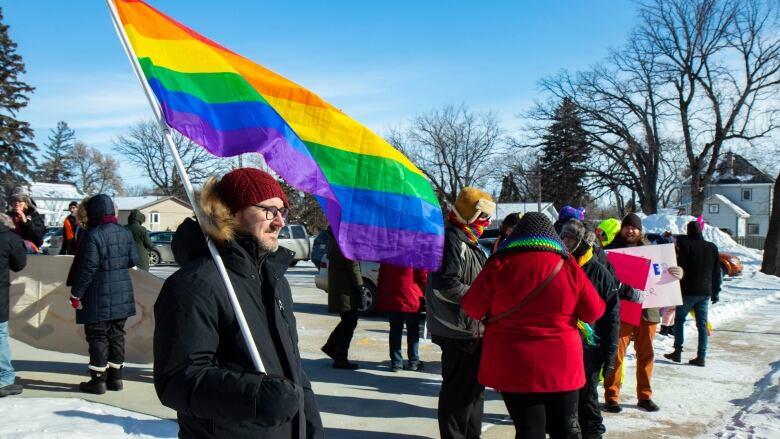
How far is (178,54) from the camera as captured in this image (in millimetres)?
3201

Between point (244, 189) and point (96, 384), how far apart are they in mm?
4664

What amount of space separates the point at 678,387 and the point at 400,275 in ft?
10.9

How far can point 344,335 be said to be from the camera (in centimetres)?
763

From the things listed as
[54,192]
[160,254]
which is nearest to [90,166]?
[54,192]

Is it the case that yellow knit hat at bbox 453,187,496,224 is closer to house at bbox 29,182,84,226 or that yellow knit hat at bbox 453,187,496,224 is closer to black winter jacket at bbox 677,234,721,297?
black winter jacket at bbox 677,234,721,297

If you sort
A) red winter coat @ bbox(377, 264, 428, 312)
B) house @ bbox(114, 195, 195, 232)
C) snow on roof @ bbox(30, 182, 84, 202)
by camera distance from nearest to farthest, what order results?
red winter coat @ bbox(377, 264, 428, 312) → house @ bbox(114, 195, 195, 232) → snow on roof @ bbox(30, 182, 84, 202)

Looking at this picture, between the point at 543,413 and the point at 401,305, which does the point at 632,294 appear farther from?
the point at 401,305

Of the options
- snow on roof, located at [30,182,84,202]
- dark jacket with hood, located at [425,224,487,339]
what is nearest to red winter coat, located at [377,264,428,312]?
dark jacket with hood, located at [425,224,487,339]

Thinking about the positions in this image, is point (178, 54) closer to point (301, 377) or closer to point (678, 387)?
point (301, 377)

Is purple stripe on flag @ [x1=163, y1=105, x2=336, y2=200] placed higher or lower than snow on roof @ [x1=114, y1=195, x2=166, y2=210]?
lower

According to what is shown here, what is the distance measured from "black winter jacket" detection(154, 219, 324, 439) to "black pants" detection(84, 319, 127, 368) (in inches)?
169

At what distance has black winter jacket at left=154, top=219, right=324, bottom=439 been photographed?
1.95m

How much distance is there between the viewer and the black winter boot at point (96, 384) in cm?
598

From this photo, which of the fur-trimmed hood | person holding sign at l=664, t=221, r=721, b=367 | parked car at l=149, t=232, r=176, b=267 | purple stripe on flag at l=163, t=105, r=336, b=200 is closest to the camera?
the fur-trimmed hood
